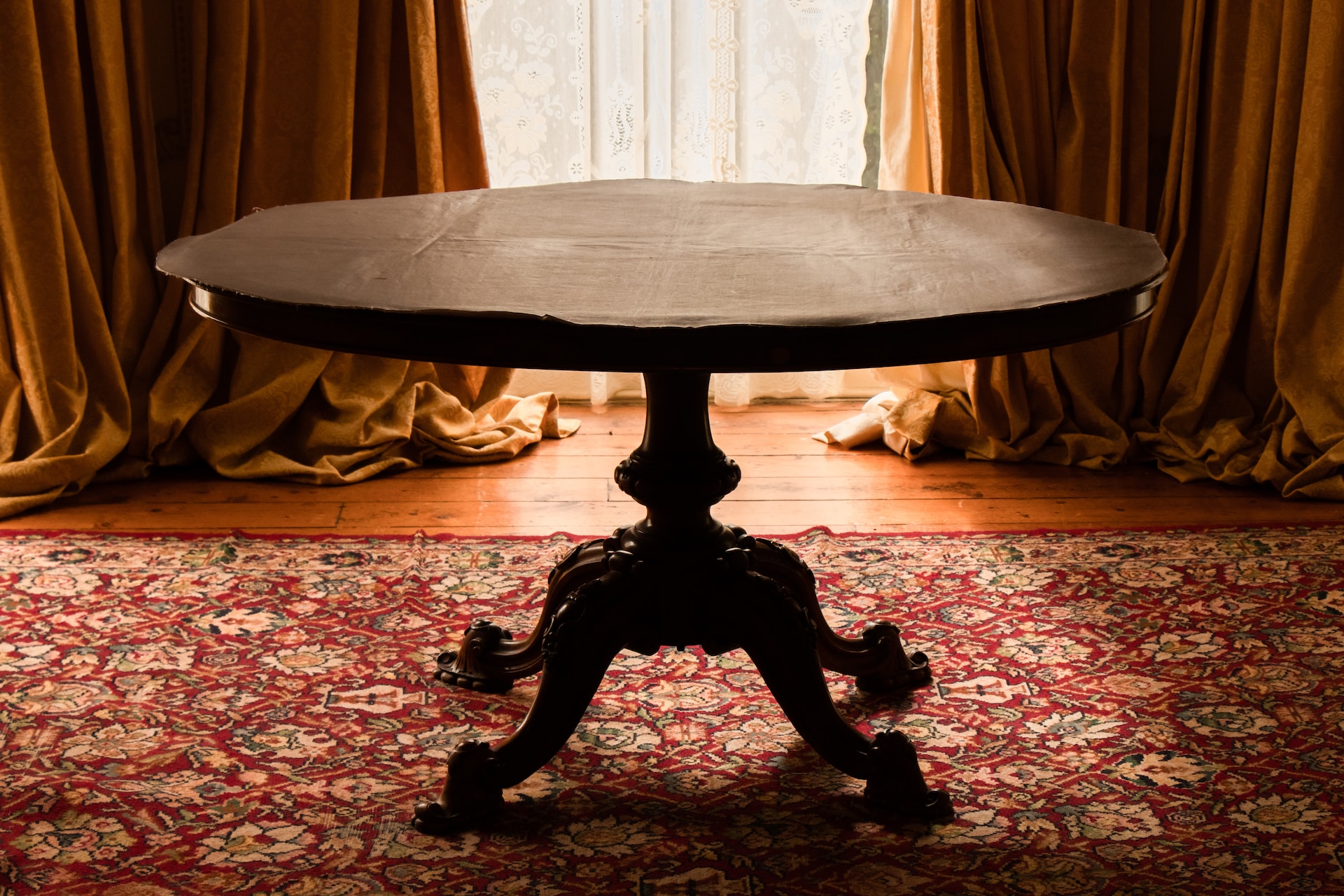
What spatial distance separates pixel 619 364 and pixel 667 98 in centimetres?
207

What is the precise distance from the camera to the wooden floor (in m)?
2.42

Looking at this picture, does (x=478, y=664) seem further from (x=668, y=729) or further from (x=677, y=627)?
(x=677, y=627)

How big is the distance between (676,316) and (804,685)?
0.57 meters

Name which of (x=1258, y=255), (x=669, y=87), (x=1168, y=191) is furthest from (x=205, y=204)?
(x=1258, y=255)

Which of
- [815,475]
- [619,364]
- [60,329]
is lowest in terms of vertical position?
[815,475]

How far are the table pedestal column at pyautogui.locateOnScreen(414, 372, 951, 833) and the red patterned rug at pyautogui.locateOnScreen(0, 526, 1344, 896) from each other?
0.06m

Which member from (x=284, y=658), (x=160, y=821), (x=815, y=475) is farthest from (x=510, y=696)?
(x=815, y=475)

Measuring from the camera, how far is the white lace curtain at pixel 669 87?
293 centimetres

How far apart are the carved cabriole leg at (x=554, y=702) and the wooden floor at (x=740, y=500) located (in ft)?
2.93

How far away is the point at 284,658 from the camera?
185 centimetres

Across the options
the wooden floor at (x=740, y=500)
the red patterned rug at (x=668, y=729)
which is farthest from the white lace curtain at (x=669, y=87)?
the red patterned rug at (x=668, y=729)

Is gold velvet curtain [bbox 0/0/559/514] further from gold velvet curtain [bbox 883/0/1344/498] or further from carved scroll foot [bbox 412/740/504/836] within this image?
carved scroll foot [bbox 412/740/504/836]

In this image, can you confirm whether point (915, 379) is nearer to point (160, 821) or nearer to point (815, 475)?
point (815, 475)

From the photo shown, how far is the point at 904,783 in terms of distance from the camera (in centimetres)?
145
